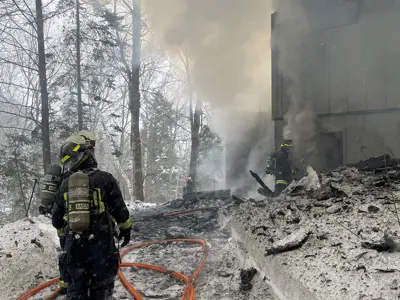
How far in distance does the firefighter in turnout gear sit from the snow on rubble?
1740mm

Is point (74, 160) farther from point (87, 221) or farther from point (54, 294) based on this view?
point (54, 294)

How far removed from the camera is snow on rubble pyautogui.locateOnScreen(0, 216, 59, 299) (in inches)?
189

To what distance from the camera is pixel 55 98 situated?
1795 centimetres

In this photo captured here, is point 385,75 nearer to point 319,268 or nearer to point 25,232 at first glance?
point 319,268

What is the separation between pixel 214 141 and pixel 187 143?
663 inches

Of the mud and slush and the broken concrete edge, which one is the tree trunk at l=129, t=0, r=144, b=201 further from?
the broken concrete edge

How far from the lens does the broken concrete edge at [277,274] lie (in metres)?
3.25

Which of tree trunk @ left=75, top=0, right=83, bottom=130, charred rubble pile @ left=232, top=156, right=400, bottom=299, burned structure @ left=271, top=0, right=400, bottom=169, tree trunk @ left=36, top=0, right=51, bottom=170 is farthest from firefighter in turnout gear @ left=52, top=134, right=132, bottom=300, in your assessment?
tree trunk @ left=75, top=0, right=83, bottom=130

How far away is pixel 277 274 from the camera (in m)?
3.77

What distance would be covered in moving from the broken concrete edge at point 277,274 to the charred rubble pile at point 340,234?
2.0 inches

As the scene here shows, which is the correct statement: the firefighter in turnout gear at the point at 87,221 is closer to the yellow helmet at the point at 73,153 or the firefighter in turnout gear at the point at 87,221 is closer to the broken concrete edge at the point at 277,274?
the yellow helmet at the point at 73,153

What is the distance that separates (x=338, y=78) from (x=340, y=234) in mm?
9430

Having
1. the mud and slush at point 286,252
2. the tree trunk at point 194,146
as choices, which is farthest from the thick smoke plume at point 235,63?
the mud and slush at point 286,252

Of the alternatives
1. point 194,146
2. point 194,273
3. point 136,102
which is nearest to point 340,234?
point 194,273
